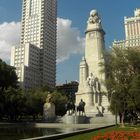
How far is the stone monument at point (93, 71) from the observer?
74812 millimetres

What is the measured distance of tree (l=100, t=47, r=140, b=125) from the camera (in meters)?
41.2

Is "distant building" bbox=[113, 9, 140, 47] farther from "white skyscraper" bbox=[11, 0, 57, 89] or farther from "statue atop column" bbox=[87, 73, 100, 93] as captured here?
"statue atop column" bbox=[87, 73, 100, 93]

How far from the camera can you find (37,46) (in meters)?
145

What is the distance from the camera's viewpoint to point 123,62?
139 feet

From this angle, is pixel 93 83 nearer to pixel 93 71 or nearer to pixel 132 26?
pixel 93 71

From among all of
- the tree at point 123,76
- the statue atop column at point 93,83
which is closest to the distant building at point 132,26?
the statue atop column at point 93,83

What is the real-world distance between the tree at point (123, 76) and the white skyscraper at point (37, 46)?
89777 mm

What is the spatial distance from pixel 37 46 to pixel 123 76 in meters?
107

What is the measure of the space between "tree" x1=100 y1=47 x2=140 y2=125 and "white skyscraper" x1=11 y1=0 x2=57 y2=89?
8978 centimetres

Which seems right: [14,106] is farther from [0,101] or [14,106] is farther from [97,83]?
[97,83]

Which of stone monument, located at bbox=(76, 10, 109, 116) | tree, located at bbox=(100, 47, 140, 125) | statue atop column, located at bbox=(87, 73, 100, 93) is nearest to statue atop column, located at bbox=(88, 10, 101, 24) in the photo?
stone monument, located at bbox=(76, 10, 109, 116)

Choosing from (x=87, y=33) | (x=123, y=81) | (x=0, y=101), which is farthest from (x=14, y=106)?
(x=87, y=33)

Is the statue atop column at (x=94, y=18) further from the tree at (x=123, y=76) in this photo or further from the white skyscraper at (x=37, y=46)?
the white skyscraper at (x=37, y=46)

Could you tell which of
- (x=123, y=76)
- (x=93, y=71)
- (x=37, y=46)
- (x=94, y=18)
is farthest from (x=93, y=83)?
(x=37, y=46)
